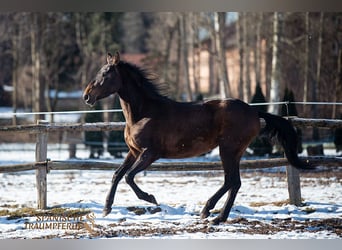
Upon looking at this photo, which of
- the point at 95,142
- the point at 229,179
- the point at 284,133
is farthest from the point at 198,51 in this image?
the point at 229,179

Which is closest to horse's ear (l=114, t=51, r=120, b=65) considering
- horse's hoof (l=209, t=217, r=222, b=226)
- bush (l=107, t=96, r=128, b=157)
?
horse's hoof (l=209, t=217, r=222, b=226)

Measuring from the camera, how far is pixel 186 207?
6516 millimetres

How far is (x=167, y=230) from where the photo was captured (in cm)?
560

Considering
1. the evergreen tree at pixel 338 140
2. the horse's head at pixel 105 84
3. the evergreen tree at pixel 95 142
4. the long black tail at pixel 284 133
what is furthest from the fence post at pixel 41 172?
the evergreen tree at pixel 338 140

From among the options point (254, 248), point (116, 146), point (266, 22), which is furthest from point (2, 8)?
point (266, 22)

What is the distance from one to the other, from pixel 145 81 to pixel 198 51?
12145mm

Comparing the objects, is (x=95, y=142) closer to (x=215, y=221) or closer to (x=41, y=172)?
(x=41, y=172)

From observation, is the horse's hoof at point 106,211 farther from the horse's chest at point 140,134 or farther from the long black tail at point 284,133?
the long black tail at point 284,133

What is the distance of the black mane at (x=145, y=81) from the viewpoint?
231 inches

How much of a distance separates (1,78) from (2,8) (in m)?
11.7

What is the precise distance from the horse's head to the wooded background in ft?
16.2

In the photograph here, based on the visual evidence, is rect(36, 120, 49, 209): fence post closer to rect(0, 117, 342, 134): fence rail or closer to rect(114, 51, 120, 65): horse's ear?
rect(0, 117, 342, 134): fence rail

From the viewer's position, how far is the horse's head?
18.5 feet

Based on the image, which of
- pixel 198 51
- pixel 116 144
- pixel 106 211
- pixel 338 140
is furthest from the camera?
pixel 198 51
